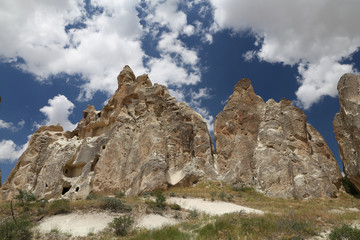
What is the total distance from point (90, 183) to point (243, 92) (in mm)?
16547

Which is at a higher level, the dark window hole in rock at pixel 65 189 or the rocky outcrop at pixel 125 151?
the rocky outcrop at pixel 125 151

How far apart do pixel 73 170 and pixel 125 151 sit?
24.3 feet

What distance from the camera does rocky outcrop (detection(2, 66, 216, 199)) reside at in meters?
22.6

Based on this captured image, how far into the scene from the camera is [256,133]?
2389cm

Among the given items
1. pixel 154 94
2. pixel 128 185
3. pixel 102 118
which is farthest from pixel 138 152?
pixel 102 118

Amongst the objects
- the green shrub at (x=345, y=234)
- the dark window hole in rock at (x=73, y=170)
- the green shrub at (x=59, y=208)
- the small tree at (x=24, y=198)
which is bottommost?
the green shrub at (x=345, y=234)

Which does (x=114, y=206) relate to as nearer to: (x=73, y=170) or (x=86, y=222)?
(x=86, y=222)

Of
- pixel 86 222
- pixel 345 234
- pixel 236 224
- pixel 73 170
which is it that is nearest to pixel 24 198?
pixel 86 222

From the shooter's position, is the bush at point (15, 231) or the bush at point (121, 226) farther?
the bush at point (121, 226)

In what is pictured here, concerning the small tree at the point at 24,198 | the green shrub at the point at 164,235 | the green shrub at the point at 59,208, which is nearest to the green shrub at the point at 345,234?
the green shrub at the point at 164,235

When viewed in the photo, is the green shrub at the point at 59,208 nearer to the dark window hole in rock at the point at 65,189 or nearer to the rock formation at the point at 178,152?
the rock formation at the point at 178,152

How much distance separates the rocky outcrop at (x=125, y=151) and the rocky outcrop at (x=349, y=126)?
985 cm

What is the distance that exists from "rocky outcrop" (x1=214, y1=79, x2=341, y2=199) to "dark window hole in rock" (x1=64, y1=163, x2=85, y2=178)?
14.3 meters

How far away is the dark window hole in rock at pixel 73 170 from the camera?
27961 mm
